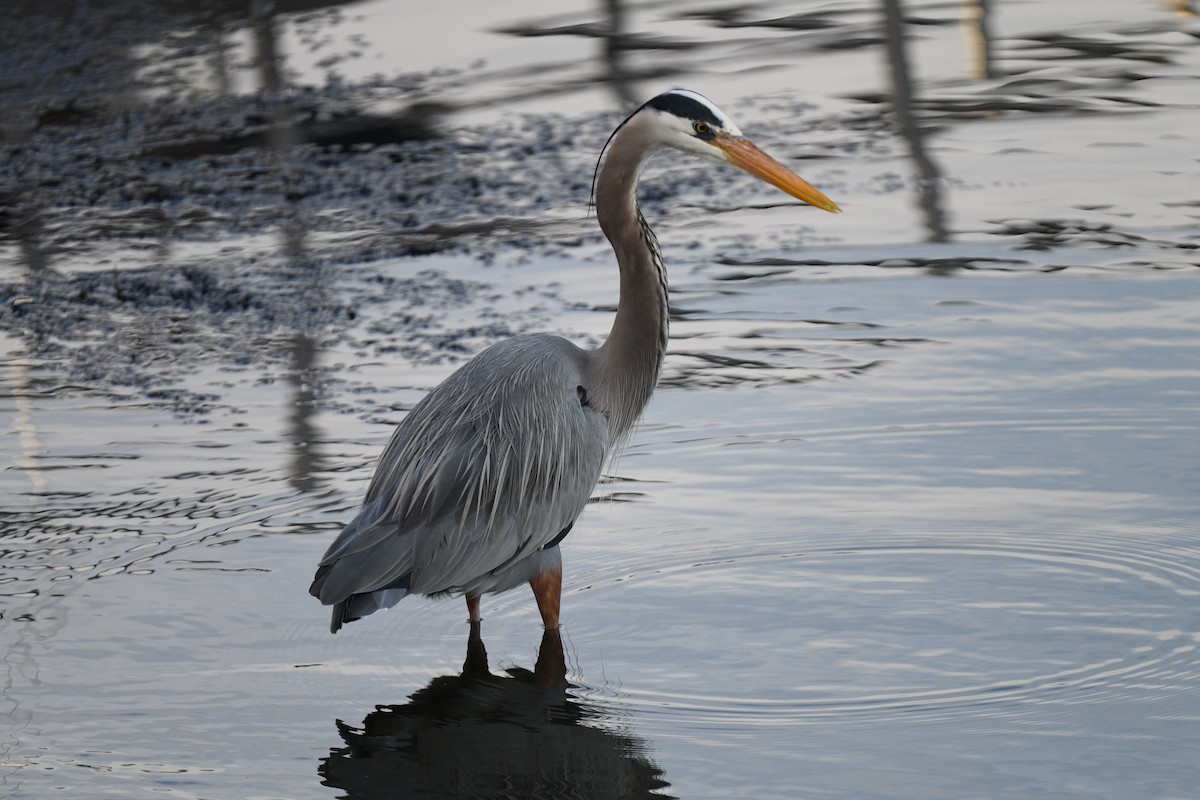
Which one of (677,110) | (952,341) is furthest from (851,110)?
(677,110)

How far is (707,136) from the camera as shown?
6.25 metres

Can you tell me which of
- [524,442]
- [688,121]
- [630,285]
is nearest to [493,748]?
[524,442]

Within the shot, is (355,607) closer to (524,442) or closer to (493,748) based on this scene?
(493,748)

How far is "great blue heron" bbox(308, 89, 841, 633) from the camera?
5.66 m

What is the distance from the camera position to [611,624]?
591 centimetres

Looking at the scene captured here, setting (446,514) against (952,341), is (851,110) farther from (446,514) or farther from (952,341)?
(446,514)

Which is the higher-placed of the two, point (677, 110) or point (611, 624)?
point (677, 110)

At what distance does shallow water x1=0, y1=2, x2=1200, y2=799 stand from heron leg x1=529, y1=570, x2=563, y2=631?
0.10 metres

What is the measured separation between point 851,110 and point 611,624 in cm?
643

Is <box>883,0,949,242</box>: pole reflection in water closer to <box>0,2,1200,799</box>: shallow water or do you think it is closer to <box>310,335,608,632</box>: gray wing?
<box>0,2,1200,799</box>: shallow water

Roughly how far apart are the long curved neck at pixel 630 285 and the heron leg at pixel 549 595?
66 centimetres

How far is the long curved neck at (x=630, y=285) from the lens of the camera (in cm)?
621

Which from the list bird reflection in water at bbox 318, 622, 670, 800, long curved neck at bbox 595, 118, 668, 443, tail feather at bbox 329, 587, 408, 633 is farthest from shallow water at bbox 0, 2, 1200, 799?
long curved neck at bbox 595, 118, 668, 443

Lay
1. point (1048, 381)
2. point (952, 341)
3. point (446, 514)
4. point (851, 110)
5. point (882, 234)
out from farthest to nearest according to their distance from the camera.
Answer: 1. point (851, 110)
2. point (882, 234)
3. point (952, 341)
4. point (1048, 381)
5. point (446, 514)
